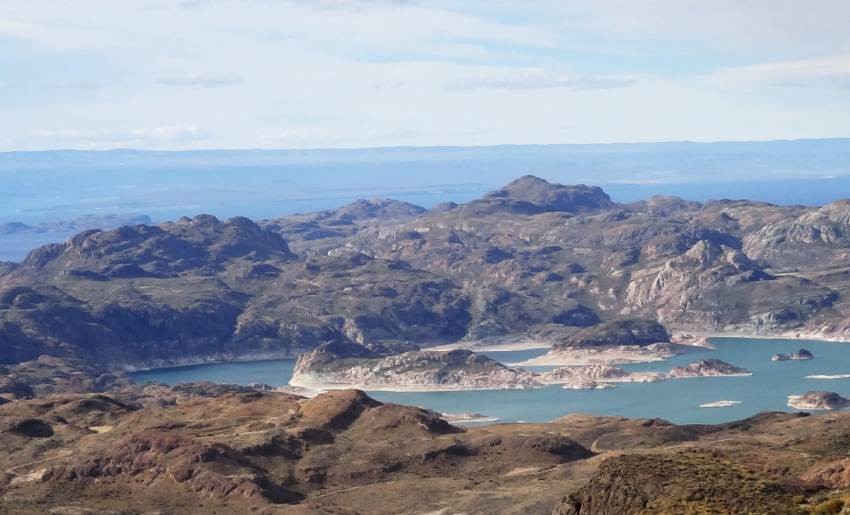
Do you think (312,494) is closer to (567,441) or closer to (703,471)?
(567,441)

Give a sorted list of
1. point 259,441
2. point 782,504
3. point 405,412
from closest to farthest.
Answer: point 782,504, point 259,441, point 405,412

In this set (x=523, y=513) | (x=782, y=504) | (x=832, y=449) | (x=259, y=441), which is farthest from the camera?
(x=259, y=441)

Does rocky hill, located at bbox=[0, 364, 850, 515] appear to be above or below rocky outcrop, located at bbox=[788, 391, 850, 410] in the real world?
above

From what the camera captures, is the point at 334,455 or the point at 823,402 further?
the point at 823,402

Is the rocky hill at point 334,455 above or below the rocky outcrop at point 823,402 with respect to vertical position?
above

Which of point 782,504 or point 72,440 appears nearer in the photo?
point 782,504

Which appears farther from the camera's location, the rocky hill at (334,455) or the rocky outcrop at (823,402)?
the rocky outcrop at (823,402)

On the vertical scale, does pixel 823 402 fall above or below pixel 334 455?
below

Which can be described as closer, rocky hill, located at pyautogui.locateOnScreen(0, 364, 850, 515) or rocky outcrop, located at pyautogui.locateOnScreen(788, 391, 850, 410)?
rocky hill, located at pyautogui.locateOnScreen(0, 364, 850, 515)

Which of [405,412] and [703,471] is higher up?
[703,471]

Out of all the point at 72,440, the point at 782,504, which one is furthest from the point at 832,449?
the point at 72,440
